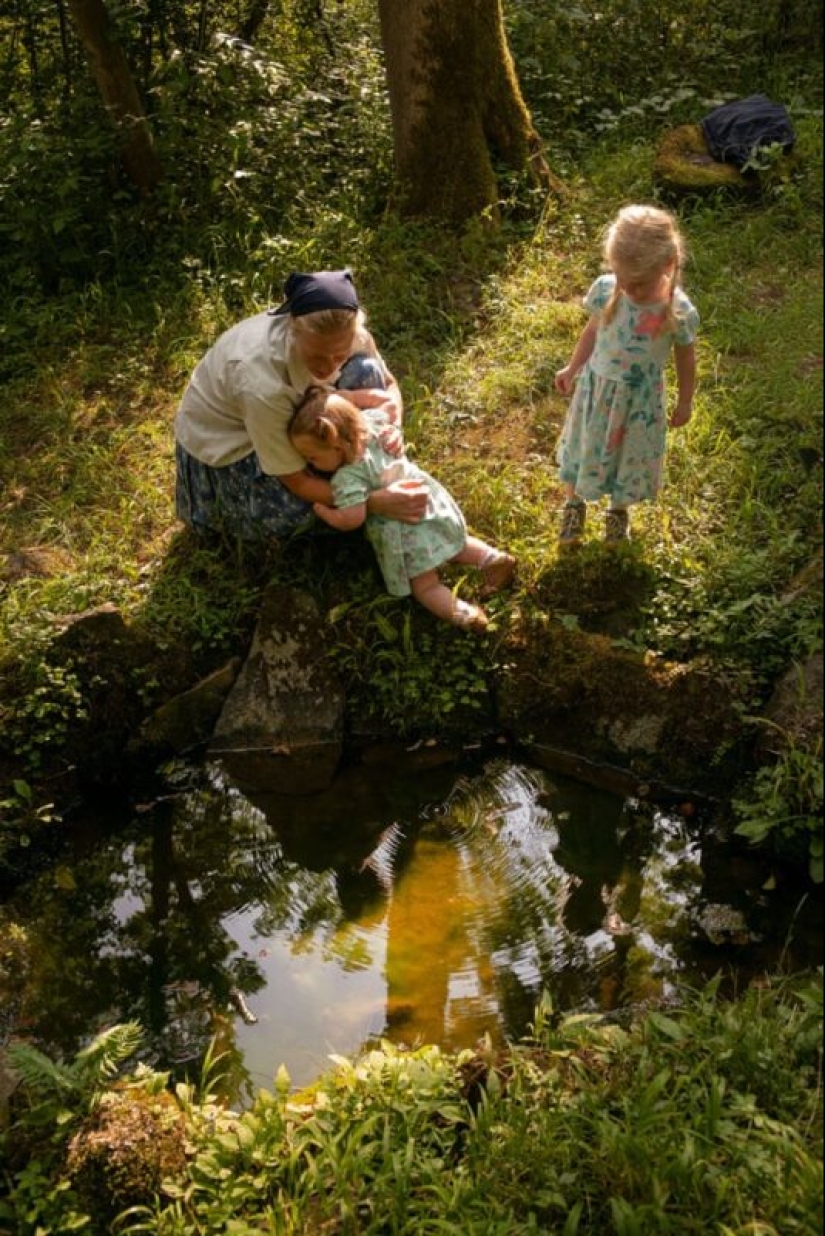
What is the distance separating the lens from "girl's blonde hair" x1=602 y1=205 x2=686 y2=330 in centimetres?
399

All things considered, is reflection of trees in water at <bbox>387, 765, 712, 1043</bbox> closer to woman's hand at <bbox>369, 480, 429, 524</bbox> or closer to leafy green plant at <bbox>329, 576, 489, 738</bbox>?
leafy green plant at <bbox>329, 576, 489, 738</bbox>

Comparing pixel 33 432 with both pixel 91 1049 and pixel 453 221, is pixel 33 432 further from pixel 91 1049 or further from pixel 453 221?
pixel 91 1049

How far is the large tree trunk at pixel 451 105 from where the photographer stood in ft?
22.2

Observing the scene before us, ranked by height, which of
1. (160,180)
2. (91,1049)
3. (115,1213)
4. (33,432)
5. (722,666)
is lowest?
(115,1213)

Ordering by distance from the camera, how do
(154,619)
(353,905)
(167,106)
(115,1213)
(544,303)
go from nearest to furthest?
(115,1213) < (353,905) < (154,619) < (544,303) < (167,106)

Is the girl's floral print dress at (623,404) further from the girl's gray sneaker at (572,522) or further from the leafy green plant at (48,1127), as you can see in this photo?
the leafy green plant at (48,1127)

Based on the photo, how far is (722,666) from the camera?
4.36 metres

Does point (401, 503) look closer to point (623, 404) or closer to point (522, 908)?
point (623, 404)

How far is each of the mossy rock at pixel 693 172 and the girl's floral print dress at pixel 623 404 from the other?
311 cm

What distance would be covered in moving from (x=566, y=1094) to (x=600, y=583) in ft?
7.16

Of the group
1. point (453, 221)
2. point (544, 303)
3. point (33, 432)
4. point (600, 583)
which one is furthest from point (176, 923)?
point (453, 221)

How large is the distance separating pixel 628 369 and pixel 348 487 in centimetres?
119

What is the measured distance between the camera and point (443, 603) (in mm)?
4672

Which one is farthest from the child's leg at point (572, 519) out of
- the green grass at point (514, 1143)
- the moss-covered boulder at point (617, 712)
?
the green grass at point (514, 1143)
